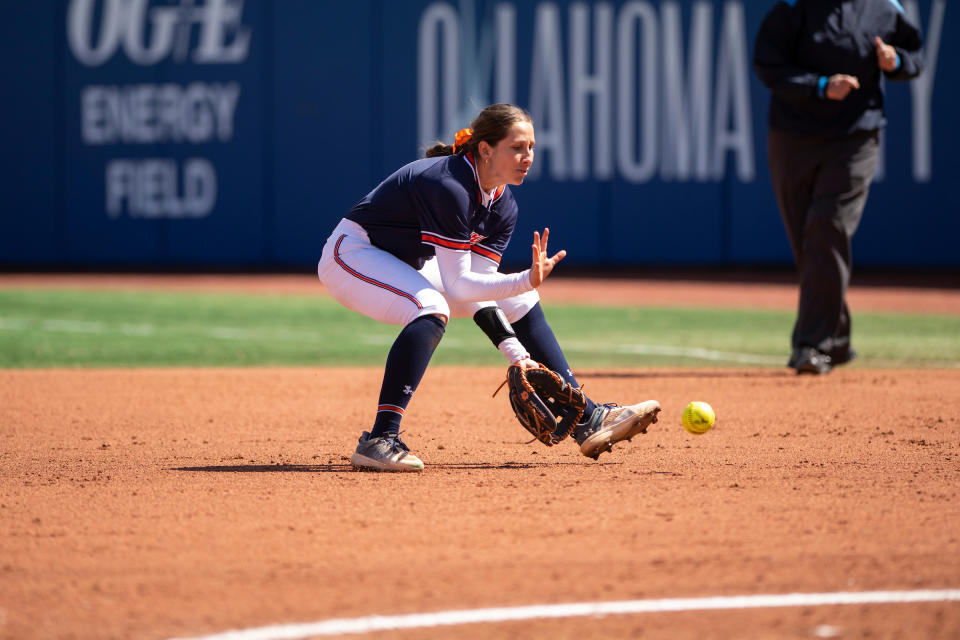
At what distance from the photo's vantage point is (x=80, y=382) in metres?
7.80

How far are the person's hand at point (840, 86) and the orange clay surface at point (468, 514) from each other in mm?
1670

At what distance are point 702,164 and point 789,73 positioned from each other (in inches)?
399

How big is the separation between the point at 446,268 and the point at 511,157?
48 centimetres

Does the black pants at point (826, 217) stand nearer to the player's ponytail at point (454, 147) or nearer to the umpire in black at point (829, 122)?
the umpire in black at point (829, 122)

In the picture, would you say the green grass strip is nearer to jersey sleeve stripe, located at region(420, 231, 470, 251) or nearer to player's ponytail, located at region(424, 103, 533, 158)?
player's ponytail, located at region(424, 103, 533, 158)

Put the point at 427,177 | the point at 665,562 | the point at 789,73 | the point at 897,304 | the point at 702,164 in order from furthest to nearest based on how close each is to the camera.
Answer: the point at 702,164, the point at 897,304, the point at 789,73, the point at 427,177, the point at 665,562

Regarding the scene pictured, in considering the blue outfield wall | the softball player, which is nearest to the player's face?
the softball player

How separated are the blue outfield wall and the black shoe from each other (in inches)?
401

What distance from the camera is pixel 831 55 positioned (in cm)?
776

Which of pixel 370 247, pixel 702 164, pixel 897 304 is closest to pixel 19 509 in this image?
pixel 370 247

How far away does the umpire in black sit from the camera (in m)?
7.74

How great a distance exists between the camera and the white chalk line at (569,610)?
9.39ft

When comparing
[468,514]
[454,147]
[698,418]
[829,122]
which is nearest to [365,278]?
[454,147]

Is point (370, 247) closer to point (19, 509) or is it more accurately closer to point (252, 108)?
point (19, 509)
